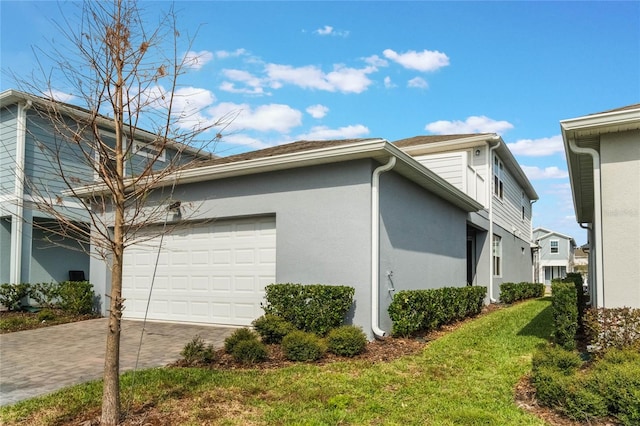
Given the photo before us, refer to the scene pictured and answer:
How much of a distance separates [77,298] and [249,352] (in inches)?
280

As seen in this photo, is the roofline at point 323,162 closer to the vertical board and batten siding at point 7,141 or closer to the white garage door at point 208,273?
the white garage door at point 208,273

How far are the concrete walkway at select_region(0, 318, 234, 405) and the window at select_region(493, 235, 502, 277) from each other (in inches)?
468

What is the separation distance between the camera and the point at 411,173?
30.0ft

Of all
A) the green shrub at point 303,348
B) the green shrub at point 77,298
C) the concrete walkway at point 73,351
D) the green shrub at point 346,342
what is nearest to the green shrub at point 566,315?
the green shrub at point 346,342

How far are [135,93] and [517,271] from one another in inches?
823

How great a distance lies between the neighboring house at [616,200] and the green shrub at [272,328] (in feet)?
15.5

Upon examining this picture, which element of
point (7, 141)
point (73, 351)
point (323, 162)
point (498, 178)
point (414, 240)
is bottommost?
point (73, 351)

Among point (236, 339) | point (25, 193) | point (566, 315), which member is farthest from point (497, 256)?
point (25, 193)

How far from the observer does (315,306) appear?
7676 millimetres

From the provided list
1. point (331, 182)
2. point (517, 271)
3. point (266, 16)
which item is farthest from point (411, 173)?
point (517, 271)

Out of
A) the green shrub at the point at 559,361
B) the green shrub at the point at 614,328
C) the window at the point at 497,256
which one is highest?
the window at the point at 497,256

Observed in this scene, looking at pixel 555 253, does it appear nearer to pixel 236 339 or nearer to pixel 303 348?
pixel 303 348

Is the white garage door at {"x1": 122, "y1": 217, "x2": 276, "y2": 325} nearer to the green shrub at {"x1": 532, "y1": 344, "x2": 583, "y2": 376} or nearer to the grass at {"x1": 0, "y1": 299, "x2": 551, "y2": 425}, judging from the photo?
the grass at {"x1": 0, "y1": 299, "x2": 551, "y2": 425}

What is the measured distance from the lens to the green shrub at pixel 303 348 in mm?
6516
